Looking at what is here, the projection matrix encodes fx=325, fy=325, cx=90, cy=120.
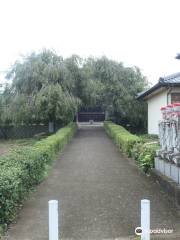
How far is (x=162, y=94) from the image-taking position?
1947 centimetres

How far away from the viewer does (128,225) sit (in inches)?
195

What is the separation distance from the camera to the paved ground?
15.7 ft

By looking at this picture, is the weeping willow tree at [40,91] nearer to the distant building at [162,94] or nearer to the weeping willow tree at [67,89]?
the weeping willow tree at [67,89]

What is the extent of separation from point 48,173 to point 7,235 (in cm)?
512

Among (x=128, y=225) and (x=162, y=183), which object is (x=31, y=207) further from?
(x=162, y=183)

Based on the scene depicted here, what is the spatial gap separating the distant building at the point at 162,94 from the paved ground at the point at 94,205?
799 cm

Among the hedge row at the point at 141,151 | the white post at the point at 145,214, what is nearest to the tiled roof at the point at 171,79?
the hedge row at the point at 141,151

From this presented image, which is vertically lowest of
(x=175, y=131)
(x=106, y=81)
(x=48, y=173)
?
(x=48, y=173)

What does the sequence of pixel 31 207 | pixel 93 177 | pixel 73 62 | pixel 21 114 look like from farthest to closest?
1. pixel 73 62
2. pixel 21 114
3. pixel 93 177
4. pixel 31 207

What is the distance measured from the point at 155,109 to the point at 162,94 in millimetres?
2339

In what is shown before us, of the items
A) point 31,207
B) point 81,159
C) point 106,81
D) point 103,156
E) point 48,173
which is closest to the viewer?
point 31,207

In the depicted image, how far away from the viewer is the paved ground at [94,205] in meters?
4.78

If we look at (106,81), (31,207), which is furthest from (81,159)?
(106,81)

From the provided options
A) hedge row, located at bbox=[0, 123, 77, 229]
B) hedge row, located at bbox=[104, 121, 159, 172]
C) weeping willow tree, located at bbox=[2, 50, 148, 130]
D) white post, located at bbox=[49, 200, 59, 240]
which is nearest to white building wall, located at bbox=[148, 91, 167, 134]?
weeping willow tree, located at bbox=[2, 50, 148, 130]
